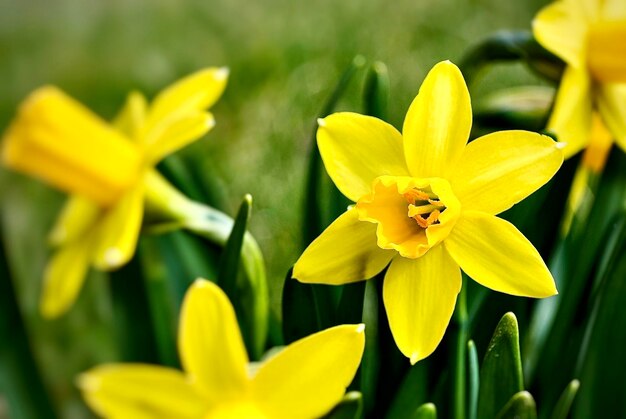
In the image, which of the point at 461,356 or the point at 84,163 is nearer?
the point at 461,356

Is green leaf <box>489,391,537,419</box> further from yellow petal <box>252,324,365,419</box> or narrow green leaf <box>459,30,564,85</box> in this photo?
narrow green leaf <box>459,30,564,85</box>

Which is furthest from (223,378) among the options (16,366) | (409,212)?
(16,366)

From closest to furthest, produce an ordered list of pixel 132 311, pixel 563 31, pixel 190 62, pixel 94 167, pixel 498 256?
pixel 498 256 < pixel 563 31 < pixel 94 167 < pixel 132 311 < pixel 190 62

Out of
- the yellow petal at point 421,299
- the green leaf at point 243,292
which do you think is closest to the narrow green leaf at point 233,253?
the green leaf at point 243,292

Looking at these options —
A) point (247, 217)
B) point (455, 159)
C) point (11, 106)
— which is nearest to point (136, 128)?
point (247, 217)

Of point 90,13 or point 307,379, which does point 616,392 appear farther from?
point 90,13

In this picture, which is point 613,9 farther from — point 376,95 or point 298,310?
point 298,310
